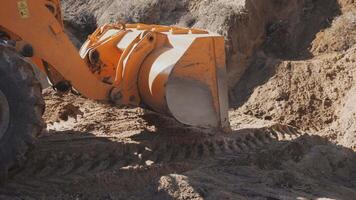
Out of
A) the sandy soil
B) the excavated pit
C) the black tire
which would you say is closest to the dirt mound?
the excavated pit

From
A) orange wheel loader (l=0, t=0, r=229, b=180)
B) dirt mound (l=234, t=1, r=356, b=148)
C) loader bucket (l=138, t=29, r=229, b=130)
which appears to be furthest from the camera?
dirt mound (l=234, t=1, r=356, b=148)

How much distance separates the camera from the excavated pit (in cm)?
475

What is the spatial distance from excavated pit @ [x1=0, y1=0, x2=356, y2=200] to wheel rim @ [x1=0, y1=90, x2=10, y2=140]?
0.32 m

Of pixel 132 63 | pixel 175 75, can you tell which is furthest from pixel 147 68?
pixel 175 75

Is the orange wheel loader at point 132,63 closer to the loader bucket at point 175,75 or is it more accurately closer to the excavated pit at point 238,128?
the loader bucket at point 175,75

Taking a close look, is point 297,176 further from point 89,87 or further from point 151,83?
point 89,87

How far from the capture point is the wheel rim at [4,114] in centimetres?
430

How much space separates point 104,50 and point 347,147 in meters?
2.80

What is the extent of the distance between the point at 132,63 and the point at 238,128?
67.7 inches

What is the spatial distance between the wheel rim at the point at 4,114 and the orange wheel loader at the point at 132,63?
247 mm

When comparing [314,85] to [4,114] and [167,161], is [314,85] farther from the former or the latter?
[4,114]

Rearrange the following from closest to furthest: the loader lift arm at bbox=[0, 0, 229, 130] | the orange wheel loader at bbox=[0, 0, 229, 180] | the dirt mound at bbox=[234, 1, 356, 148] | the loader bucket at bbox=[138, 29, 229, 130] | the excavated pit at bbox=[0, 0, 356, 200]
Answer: the excavated pit at bbox=[0, 0, 356, 200]
the orange wheel loader at bbox=[0, 0, 229, 180]
the loader lift arm at bbox=[0, 0, 229, 130]
the loader bucket at bbox=[138, 29, 229, 130]
the dirt mound at bbox=[234, 1, 356, 148]

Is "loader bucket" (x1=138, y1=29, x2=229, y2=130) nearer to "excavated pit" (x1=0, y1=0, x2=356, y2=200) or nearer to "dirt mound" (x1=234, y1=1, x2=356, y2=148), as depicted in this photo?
Answer: "excavated pit" (x1=0, y1=0, x2=356, y2=200)

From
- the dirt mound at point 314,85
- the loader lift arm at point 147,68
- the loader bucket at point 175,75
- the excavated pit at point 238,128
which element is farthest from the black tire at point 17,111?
the dirt mound at point 314,85
